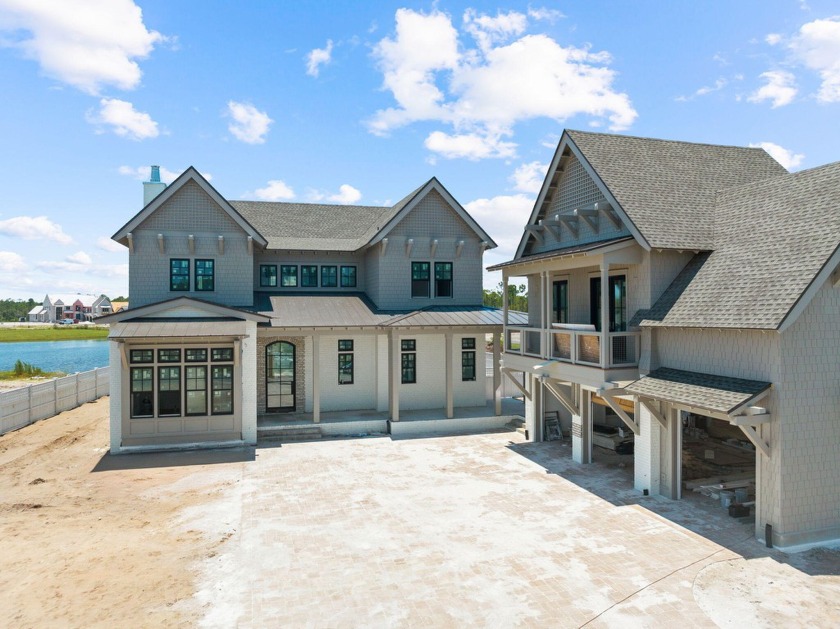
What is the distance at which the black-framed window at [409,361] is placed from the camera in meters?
20.2

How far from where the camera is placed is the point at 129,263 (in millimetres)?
18125

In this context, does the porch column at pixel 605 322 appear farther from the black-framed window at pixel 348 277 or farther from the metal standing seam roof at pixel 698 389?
the black-framed window at pixel 348 277

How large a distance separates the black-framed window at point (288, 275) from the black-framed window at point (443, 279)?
19.0ft

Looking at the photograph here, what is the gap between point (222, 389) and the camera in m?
16.4

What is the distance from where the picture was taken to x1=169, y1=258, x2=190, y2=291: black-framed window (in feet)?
61.0

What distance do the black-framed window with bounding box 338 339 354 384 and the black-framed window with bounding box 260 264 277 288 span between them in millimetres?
3928

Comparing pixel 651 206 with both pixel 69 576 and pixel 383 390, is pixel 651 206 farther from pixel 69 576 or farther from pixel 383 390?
pixel 69 576

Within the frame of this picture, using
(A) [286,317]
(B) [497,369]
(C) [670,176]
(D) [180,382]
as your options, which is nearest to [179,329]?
(D) [180,382]

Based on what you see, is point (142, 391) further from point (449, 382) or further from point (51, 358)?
point (51, 358)

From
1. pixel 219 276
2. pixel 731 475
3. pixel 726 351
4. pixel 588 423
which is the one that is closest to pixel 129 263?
pixel 219 276

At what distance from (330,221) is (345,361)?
722 centimetres

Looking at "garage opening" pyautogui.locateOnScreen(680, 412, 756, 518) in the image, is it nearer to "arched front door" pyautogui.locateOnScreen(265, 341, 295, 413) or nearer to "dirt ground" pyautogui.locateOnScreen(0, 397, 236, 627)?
"dirt ground" pyautogui.locateOnScreen(0, 397, 236, 627)

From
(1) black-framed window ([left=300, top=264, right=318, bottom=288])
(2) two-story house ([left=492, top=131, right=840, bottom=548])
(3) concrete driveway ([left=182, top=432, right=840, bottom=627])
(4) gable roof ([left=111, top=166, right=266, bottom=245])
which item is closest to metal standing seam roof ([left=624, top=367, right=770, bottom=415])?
(2) two-story house ([left=492, top=131, right=840, bottom=548])

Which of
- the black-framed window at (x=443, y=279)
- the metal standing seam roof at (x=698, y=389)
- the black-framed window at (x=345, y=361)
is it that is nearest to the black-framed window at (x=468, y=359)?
the black-framed window at (x=443, y=279)
